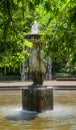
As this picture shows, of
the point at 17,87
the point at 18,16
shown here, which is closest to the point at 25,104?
the point at 18,16

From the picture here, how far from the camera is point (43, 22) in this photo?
679 centimetres

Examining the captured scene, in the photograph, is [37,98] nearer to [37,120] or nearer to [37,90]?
[37,90]

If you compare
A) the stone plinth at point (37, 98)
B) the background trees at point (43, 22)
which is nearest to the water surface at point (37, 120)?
the stone plinth at point (37, 98)

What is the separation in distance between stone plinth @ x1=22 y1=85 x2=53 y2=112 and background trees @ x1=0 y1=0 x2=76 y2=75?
5.08 meters

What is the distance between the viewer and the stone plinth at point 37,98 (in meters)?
11.7

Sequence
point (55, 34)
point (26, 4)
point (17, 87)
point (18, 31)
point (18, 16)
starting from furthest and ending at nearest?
point (17, 87)
point (55, 34)
point (18, 31)
point (18, 16)
point (26, 4)

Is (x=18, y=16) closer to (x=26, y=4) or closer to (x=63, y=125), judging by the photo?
(x=26, y=4)

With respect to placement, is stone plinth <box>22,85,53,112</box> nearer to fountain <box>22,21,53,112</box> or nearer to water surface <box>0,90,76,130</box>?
fountain <box>22,21,53,112</box>

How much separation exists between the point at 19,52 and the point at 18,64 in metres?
0.47

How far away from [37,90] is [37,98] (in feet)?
0.81

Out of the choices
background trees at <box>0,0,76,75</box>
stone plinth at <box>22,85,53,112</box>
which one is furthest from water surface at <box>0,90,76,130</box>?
background trees at <box>0,0,76,75</box>

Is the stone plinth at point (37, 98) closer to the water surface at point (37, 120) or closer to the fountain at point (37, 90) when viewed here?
the fountain at point (37, 90)

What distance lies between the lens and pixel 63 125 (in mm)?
8633

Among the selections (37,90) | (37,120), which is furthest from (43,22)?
(37,90)
